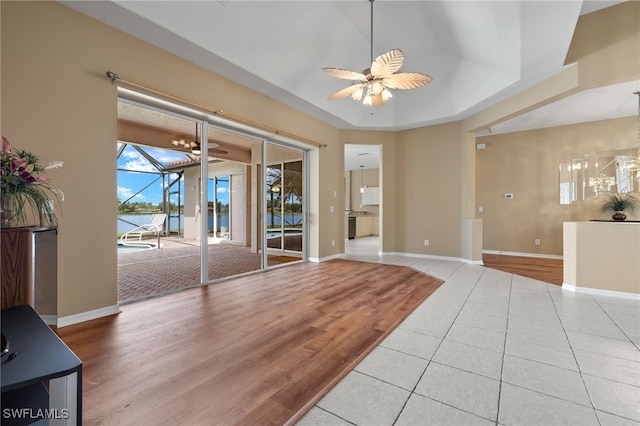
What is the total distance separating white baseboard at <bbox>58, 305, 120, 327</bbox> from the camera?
250 cm

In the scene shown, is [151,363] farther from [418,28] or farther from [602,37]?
[602,37]

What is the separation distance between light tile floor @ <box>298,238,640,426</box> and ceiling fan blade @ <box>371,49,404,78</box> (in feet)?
8.95

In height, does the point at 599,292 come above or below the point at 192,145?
below

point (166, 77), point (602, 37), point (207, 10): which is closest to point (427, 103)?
point (602, 37)

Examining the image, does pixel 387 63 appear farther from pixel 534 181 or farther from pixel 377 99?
pixel 534 181

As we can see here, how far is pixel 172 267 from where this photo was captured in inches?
191

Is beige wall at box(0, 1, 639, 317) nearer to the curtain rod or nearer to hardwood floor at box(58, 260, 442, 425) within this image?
the curtain rod

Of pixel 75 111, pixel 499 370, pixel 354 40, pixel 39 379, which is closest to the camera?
pixel 39 379

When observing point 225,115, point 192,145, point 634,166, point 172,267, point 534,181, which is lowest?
point 172,267

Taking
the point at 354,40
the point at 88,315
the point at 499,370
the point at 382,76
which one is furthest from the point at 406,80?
the point at 88,315

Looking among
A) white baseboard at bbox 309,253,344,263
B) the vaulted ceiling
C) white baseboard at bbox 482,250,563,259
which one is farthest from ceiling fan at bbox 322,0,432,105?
white baseboard at bbox 482,250,563,259

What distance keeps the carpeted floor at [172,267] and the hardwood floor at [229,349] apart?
0.47 metres

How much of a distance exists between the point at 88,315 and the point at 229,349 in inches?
67.3

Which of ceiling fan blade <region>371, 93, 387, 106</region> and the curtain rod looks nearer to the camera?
the curtain rod
